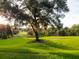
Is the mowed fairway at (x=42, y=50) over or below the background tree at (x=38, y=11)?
below

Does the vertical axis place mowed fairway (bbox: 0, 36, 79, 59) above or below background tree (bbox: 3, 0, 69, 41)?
below

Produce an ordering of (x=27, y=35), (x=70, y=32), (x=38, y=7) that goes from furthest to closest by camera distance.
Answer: (x=70, y=32)
(x=27, y=35)
(x=38, y=7)

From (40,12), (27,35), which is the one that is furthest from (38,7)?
(27,35)

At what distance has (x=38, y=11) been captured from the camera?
135ft

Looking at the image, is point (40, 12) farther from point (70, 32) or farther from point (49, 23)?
point (70, 32)

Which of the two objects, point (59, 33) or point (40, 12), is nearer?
point (40, 12)

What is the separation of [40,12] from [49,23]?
2393mm

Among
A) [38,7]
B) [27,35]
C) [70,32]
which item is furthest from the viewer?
[70,32]

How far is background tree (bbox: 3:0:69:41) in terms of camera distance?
4056cm

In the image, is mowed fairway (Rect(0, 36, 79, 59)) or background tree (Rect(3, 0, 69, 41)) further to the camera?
background tree (Rect(3, 0, 69, 41))

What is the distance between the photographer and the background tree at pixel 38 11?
4056 centimetres

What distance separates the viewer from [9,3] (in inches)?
1609

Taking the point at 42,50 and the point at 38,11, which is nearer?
the point at 42,50

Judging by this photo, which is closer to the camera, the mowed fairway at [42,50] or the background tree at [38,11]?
the mowed fairway at [42,50]
